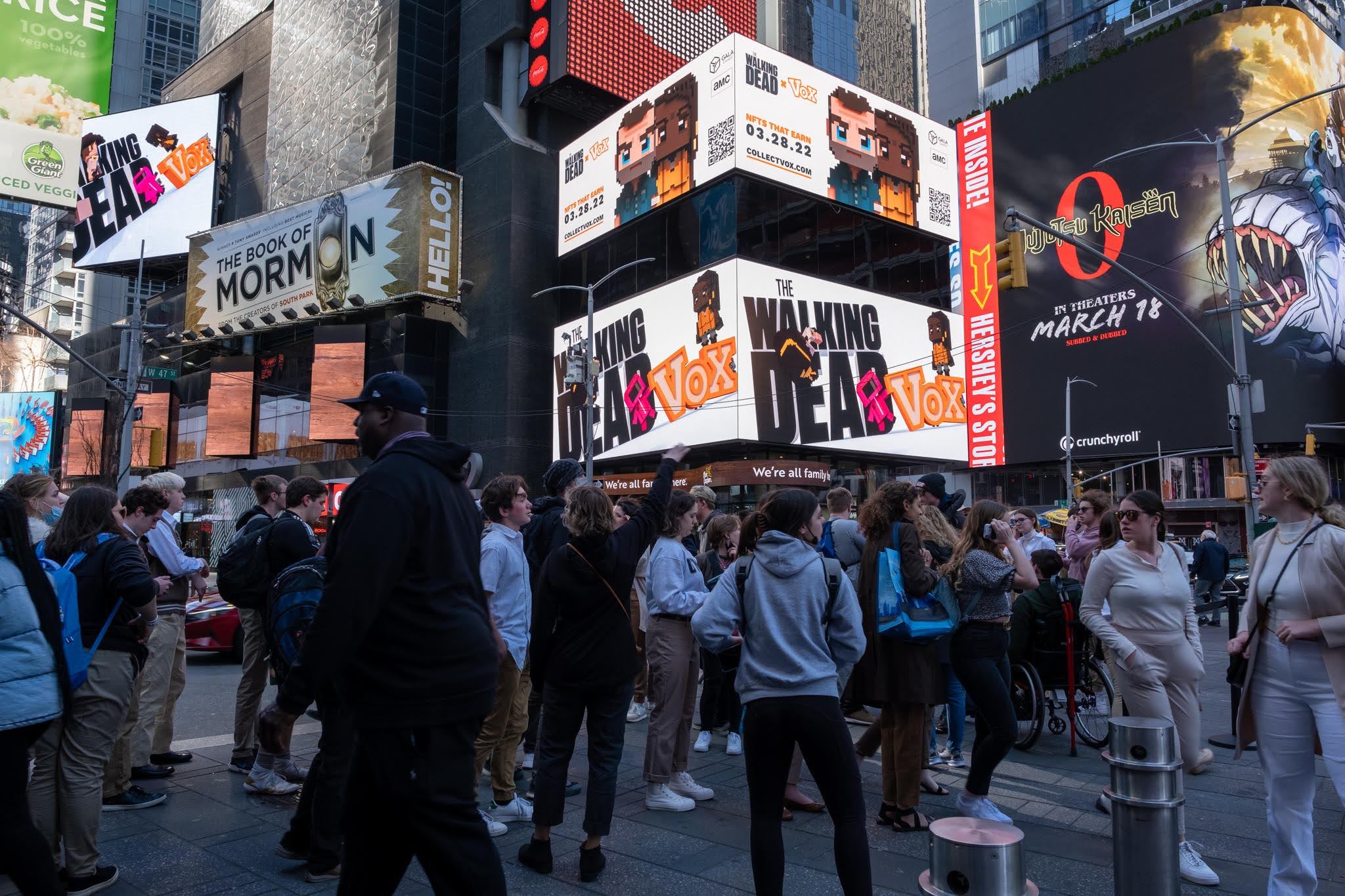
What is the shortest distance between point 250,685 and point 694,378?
26.2 m

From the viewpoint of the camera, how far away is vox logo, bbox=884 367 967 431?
3594 centimetres

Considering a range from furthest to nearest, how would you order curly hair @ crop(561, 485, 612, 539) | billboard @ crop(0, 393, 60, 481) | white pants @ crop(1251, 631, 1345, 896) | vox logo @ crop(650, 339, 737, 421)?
1. billboard @ crop(0, 393, 60, 481)
2. vox logo @ crop(650, 339, 737, 421)
3. curly hair @ crop(561, 485, 612, 539)
4. white pants @ crop(1251, 631, 1345, 896)

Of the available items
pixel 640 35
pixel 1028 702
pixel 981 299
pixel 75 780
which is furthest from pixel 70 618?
pixel 981 299

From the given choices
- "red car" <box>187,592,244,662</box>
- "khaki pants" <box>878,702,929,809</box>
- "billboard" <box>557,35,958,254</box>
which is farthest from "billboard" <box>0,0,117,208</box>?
"khaki pants" <box>878,702,929,809</box>

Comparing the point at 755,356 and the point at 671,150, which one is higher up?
the point at 671,150

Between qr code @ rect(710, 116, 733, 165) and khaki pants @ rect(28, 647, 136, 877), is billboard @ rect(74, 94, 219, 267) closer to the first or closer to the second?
qr code @ rect(710, 116, 733, 165)

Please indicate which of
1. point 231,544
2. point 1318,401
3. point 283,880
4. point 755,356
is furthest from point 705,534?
point 1318,401

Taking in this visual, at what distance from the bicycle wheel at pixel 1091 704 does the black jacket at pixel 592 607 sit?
4.63 m

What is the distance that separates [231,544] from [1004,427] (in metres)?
51.5

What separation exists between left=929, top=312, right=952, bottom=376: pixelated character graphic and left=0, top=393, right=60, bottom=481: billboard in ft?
168

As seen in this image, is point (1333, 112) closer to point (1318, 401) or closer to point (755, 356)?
point (1318, 401)

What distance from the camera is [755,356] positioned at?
30.8 meters

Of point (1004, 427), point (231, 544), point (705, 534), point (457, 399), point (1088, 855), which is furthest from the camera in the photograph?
point (1004, 427)

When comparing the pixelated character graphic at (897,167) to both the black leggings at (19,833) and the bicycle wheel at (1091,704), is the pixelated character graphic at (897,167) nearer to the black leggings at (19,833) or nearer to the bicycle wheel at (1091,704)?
the bicycle wheel at (1091,704)
